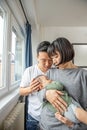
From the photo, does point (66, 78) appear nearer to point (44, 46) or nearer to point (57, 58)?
point (57, 58)

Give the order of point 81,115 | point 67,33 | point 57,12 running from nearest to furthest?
point 81,115
point 57,12
point 67,33

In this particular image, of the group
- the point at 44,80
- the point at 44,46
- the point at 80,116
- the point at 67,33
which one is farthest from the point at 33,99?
the point at 67,33

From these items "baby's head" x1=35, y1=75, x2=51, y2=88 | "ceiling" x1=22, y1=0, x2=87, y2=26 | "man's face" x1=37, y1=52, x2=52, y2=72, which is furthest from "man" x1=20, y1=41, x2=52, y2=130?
"ceiling" x1=22, y1=0, x2=87, y2=26

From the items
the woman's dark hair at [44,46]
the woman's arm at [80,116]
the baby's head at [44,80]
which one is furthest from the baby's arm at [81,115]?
the woman's dark hair at [44,46]

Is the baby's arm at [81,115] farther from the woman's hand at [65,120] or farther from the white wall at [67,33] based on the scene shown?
the white wall at [67,33]

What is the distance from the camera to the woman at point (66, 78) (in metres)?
1.02

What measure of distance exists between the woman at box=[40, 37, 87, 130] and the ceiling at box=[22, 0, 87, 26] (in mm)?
1893

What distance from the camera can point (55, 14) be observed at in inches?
136

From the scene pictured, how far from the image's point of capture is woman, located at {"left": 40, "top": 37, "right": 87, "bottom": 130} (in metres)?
1.02

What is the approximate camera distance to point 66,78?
1.04 meters

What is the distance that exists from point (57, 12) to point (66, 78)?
2.56 m

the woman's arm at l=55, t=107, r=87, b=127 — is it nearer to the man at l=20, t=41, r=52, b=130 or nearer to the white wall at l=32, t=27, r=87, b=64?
the man at l=20, t=41, r=52, b=130

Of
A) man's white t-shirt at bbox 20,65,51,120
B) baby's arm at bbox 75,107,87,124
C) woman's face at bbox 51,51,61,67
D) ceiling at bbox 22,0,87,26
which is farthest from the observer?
ceiling at bbox 22,0,87,26

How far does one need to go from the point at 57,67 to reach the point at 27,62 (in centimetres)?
242
